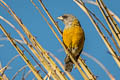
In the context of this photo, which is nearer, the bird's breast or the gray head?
the bird's breast

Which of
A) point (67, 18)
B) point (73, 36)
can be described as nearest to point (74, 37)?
point (73, 36)

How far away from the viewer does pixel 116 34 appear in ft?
3.73

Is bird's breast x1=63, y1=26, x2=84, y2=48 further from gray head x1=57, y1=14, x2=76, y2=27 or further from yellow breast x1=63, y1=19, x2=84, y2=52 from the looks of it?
gray head x1=57, y1=14, x2=76, y2=27

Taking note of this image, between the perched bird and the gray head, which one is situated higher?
the gray head

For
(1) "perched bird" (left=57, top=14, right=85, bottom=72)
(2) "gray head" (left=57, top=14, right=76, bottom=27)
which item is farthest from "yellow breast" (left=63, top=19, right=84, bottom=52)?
(2) "gray head" (left=57, top=14, right=76, bottom=27)

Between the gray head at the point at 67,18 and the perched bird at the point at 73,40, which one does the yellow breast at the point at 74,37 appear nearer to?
the perched bird at the point at 73,40

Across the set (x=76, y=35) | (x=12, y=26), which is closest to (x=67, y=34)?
(x=76, y=35)

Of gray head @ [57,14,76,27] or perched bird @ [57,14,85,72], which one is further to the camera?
gray head @ [57,14,76,27]

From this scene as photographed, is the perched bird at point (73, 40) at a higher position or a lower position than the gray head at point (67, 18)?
lower

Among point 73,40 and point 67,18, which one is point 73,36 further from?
point 67,18

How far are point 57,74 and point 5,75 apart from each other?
0.37 metres

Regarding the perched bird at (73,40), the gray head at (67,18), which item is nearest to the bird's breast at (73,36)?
the perched bird at (73,40)

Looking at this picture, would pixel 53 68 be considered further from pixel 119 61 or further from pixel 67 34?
pixel 67 34

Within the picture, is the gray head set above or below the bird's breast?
above
